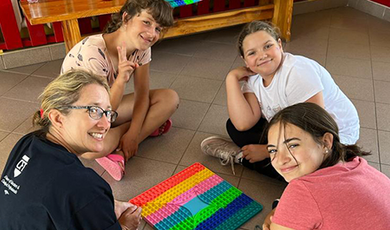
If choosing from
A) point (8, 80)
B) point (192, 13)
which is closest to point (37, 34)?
point (8, 80)

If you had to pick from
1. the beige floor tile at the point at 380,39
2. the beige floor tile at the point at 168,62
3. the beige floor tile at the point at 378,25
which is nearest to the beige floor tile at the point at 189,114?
the beige floor tile at the point at 168,62

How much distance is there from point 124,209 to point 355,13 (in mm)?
3612

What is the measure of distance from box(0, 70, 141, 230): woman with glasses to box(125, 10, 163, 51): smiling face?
633 mm

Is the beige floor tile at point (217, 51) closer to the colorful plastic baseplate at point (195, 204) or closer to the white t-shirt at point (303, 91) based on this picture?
the white t-shirt at point (303, 91)

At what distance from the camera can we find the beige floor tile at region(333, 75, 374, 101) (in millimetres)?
2655

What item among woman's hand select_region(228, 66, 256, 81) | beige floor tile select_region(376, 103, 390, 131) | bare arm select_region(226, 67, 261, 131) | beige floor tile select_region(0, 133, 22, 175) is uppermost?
woman's hand select_region(228, 66, 256, 81)

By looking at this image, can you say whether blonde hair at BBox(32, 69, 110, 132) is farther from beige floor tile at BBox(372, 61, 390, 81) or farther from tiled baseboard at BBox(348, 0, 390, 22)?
tiled baseboard at BBox(348, 0, 390, 22)

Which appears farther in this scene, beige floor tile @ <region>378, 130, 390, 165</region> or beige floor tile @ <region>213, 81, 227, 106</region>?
beige floor tile @ <region>213, 81, 227, 106</region>

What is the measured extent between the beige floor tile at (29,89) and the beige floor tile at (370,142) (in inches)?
80.8

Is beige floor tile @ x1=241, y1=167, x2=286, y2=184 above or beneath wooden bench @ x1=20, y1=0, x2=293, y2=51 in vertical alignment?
beneath

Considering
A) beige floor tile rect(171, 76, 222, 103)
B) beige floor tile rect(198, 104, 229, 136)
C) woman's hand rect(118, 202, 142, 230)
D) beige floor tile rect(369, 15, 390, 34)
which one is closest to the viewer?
woman's hand rect(118, 202, 142, 230)

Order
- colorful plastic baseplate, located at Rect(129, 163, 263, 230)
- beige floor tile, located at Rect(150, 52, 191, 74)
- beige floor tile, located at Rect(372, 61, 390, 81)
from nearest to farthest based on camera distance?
colorful plastic baseplate, located at Rect(129, 163, 263, 230) < beige floor tile, located at Rect(372, 61, 390, 81) < beige floor tile, located at Rect(150, 52, 191, 74)

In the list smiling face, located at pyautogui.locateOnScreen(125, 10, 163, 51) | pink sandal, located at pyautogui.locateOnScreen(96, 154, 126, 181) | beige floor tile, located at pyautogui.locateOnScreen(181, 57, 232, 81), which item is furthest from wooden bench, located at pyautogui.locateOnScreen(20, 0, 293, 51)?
pink sandal, located at pyautogui.locateOnScreen(96, 154, 126, 181)

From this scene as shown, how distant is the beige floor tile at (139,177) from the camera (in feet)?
6.09
